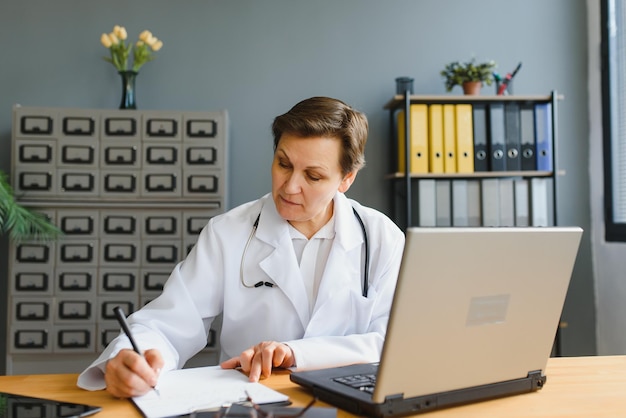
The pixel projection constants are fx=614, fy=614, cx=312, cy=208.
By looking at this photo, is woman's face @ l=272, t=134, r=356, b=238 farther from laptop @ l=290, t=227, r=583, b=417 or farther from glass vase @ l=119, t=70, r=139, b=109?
glass vase @ l=119, t=70, r=139, b=109

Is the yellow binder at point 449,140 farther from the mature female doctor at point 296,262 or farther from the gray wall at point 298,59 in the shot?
the mature female doctor at point 296,262

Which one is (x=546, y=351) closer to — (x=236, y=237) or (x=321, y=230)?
(x=321, y=230)

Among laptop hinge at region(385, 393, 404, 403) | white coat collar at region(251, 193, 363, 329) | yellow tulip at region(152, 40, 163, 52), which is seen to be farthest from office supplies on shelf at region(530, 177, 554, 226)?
Answer: laptop hinge at region(385, 393, 404, 403)

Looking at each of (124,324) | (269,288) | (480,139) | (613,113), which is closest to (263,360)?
(124,324)

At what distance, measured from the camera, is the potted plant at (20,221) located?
2729mm

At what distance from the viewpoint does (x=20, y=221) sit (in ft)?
9.04

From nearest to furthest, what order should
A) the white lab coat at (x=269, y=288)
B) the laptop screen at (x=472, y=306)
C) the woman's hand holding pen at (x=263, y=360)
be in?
1. the laptop screen at (x=472, y=306)
2. the woman's hand holding pen at (x=263, y=360)
3. the white lab coat at (x=269, y=288)

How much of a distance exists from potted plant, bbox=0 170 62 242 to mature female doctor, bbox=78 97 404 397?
148 centimetres

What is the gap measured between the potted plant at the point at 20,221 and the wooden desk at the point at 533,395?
1709 millimetres

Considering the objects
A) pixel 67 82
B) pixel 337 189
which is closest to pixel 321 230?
pixel 337 189

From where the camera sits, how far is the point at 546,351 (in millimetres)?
1081

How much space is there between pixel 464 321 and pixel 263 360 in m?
0.44

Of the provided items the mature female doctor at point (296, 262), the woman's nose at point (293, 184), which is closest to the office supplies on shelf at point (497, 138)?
the mature female doctor at point (296, 262)

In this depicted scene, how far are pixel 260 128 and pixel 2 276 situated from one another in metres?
1.56
